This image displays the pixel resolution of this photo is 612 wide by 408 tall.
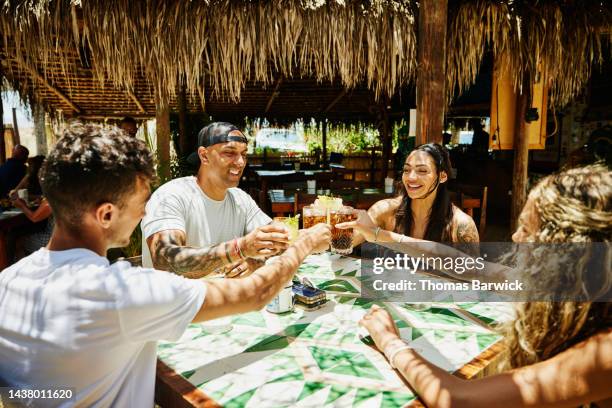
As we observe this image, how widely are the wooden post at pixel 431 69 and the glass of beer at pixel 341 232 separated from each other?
198 cm

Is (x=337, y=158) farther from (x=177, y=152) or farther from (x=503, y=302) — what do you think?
(x=503, y=302)

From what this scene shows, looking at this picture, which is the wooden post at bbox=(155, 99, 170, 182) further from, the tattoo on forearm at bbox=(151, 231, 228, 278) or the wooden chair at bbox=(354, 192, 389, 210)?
the tattoo on forearm at bbox=(151, 231, 228, 278)

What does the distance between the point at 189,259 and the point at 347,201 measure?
136 inches

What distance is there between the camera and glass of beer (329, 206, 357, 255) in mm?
2039

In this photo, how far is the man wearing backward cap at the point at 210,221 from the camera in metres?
1.97

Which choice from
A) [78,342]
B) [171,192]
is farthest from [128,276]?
[171,192]

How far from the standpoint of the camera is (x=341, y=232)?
209 centimetres

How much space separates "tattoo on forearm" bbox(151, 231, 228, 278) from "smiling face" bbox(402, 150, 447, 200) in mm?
1434

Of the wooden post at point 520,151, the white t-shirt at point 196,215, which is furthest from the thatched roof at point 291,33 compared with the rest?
the white t-shirt at point 196,215

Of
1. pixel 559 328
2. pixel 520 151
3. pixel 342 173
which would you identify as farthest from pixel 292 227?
pixel 342 173

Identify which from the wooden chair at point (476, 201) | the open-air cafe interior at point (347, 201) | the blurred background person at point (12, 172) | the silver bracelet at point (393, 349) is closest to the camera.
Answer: the open-air cafe interior at point (347, 201)

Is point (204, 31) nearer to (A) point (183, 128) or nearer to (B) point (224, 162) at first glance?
(B) point (224, 162)

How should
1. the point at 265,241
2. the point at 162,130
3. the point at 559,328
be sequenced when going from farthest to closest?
the point at 162,130, the point at 265,241, the point at 559,328

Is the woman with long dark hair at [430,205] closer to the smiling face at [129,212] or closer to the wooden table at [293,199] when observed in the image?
the smiling face at [129,212]
